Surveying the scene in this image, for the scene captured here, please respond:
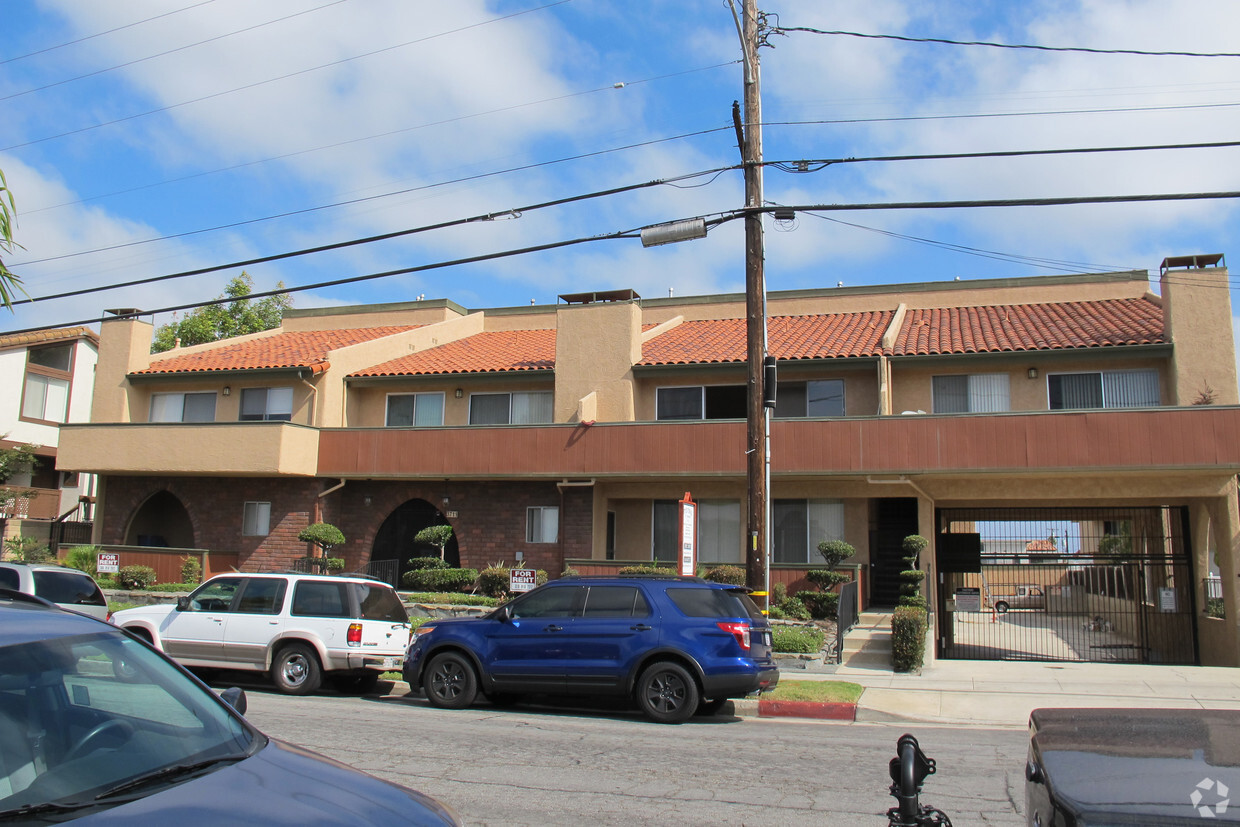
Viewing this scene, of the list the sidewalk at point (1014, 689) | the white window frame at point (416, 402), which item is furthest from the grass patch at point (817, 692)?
the white window frame at point (416, 402)

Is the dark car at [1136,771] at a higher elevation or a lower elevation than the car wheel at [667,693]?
higher

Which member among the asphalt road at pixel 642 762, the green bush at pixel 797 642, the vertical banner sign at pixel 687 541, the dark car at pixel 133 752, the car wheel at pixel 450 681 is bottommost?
the asphalt road at pixel 642 762

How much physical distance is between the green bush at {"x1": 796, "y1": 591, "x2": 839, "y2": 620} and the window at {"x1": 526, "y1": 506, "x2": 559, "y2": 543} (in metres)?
7.00

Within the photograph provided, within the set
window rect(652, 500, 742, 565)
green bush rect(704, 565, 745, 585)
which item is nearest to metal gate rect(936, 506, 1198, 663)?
green bush rect(704, 565, 745, 585)

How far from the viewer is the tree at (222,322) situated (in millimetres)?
45750

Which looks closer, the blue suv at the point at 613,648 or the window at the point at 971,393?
the blue suv at the point at 613,648

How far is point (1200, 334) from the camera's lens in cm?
2133

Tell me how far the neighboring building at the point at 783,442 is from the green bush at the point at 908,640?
4.06 m

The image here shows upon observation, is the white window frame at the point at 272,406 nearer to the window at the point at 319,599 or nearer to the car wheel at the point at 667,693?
→ the window at the point at 319,599

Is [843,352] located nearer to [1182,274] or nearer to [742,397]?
[742,397]

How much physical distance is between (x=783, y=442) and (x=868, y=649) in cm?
532

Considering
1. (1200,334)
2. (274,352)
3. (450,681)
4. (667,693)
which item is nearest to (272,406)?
(274,352)

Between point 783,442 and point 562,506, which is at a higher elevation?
point 783,442

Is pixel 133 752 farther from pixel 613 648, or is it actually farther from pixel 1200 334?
pixel 1200 334
